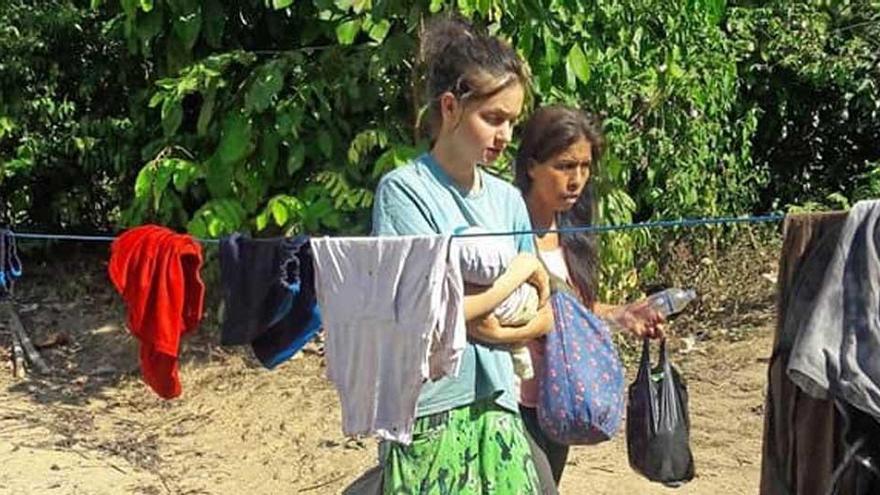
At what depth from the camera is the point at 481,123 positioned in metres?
2.63

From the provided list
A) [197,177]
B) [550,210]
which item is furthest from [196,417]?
[550,210]

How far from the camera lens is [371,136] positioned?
5.62 metres

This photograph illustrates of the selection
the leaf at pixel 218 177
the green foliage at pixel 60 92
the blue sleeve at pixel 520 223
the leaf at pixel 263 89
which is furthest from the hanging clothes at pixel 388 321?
the green foliage at pixel 60 92

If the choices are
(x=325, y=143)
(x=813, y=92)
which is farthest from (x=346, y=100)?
(x=813, y=92)

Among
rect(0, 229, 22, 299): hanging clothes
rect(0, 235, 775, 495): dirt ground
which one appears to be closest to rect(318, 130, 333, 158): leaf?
rect(0, 235, 775, 495): dirt ground

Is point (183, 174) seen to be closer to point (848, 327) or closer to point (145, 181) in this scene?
point (145, 181)

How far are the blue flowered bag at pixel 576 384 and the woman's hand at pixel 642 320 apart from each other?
10 centimetres

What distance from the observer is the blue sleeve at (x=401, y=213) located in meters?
2.61

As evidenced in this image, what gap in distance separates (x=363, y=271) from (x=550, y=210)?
78 centimetres

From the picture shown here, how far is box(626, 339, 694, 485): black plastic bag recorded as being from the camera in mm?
2984

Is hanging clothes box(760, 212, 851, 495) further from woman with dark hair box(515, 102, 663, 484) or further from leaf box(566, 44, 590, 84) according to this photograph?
leaf box(566, 44, 590, 84)

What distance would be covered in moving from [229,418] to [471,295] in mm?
3597

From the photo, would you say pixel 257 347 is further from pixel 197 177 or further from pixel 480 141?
pixel 197 177

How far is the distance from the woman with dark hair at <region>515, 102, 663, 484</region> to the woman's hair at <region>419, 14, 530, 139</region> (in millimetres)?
452
